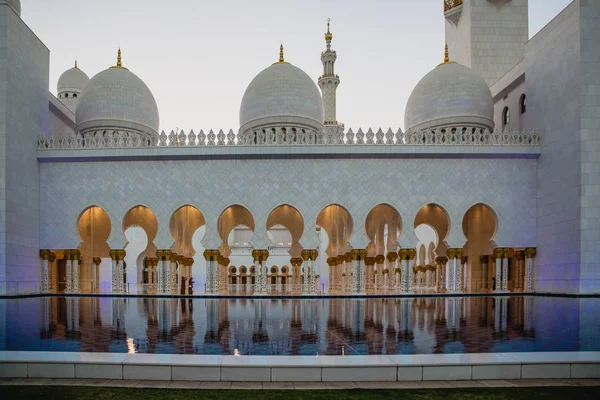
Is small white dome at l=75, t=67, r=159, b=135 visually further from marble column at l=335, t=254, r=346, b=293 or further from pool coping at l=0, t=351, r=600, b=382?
pool coping at l=0, t=351, r=600, b=382

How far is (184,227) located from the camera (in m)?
17.0

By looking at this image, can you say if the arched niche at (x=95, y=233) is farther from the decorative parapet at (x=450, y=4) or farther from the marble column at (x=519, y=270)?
the decorative parapet at (x=450, y=4)

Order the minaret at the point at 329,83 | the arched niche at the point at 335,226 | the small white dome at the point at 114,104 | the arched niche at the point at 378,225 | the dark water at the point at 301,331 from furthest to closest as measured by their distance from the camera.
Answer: the minaret at the point at 329,83 → the arched niche at the point at 378,225 → the arched niche at the point at 335,226 → the small white dome at the point at 114,104 → the dark water at the point at 301,331

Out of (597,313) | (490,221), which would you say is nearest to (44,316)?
(597,313)

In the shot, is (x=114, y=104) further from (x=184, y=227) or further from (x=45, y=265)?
(x=45, y=265)

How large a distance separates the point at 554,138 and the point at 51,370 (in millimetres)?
14179

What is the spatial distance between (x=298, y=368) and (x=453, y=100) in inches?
582

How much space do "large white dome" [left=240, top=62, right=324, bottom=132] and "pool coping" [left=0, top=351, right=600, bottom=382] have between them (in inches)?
535

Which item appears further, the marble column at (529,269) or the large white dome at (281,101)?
the large white dome at (281,101)

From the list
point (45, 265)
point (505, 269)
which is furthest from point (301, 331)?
point (45, 265)

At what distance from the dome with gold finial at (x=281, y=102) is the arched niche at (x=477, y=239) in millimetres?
6408

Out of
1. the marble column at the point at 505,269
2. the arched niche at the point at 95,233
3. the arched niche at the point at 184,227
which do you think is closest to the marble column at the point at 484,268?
the marble column at the point at 505,269

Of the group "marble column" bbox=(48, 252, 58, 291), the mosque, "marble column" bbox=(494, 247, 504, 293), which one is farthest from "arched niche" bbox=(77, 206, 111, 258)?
"marble column" bbox=(494, 247, 504, 293)

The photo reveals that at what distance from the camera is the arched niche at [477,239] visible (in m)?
16.7
